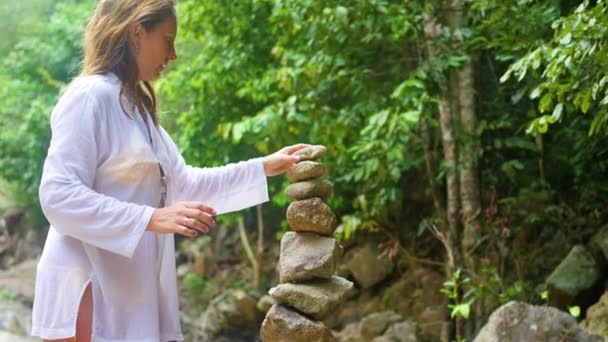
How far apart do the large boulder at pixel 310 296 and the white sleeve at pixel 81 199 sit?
975 millimetres

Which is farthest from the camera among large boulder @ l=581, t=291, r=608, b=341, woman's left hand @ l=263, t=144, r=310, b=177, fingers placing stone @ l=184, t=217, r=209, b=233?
large boulder @ l=581, t=291, r=608, b=341

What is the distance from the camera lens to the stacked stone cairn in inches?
94.2

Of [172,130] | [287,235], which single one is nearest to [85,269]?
[287,235]

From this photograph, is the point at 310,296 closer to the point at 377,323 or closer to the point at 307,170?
the point at 307,170

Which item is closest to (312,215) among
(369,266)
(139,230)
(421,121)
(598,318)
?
(139,230)

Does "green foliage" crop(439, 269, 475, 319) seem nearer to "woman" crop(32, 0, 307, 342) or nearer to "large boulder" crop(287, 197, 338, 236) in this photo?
"large boulder" crop(287, 197, 338, 236)

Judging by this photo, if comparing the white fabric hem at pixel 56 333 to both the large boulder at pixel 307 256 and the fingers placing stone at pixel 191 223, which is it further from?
the large boulder at pixel 307 256

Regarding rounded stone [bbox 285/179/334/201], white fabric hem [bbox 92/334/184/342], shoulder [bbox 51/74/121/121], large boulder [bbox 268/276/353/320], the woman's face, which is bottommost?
large boulder [bbox 268/276/353/320]

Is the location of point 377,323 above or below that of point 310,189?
below

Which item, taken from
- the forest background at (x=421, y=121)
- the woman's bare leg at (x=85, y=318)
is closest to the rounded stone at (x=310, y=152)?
the woman's bare leg at (x=85, y=318)

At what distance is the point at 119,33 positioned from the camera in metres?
1.64

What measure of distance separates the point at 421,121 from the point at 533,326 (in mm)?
1745

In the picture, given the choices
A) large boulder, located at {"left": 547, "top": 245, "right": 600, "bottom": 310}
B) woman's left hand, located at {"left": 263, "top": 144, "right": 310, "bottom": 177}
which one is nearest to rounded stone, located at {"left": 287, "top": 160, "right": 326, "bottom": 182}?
woman's left hand, located at {"left": 263, "top": 144, "right": 310, "bottom": 177}

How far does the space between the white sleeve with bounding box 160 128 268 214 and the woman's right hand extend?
0.42m
